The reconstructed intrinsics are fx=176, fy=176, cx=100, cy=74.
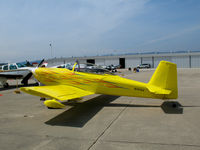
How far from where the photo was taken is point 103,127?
4941mm

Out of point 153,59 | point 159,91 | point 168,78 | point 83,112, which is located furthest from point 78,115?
point 153,59

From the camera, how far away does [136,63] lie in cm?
5638

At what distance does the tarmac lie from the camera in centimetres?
389

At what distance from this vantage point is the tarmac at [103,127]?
12.8 ft

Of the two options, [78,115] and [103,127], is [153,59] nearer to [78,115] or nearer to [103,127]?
[78,115]

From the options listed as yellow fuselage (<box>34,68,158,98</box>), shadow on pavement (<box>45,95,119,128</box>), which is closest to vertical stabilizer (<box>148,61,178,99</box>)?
yellow fuselage (<box>34,68,158,98</box>)

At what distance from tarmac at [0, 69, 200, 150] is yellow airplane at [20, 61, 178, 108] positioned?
614 mm

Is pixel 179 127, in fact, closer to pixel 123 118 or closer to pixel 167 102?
pixel 123 118

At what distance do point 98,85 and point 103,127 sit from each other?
2.55m

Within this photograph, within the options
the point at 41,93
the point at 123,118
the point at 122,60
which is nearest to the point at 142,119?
the point at 123,118

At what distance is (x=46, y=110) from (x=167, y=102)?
5.05 metres

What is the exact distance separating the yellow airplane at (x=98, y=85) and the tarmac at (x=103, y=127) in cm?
61

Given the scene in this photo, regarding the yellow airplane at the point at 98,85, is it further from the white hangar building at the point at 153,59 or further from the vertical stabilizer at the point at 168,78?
the white hangar building at the point at 153,59

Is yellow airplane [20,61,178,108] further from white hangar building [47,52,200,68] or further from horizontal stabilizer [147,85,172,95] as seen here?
white hangar building [47,52,200,68]
